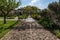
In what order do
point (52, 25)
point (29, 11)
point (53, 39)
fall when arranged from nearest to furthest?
point (53, 39), point (52, 25), point (29, 11)

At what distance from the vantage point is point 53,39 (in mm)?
12875

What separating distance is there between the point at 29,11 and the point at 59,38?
83191mm

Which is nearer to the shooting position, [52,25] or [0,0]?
[52,25]

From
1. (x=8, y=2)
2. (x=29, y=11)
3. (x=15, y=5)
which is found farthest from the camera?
(x=29, y=11)

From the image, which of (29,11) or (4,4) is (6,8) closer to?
(4,4)

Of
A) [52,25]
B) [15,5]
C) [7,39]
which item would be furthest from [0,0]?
[7,39]

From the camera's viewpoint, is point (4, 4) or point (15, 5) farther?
point (15, 5)

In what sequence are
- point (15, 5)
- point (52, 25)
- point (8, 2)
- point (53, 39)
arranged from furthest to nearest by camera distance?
point (15, 5) < point (8, 2) < point (52, 25) < point (53, 39)

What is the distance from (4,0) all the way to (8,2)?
140 centimetres

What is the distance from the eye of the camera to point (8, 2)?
2912 cm

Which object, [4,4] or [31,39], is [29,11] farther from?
[31,39]

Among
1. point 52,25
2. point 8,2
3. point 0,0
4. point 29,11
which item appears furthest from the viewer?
point 29,11

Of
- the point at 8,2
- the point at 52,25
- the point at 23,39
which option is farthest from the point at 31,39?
the point at 8,2

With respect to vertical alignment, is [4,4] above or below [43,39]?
above
